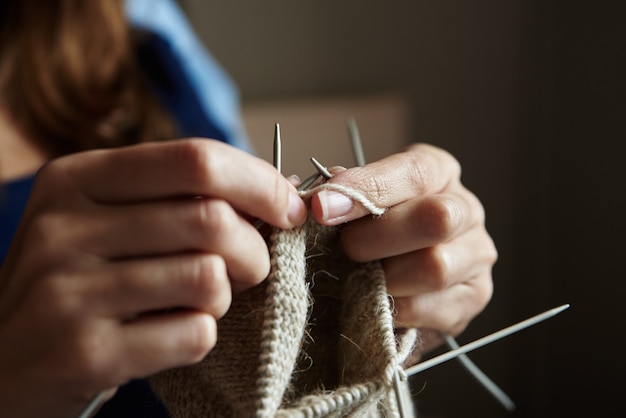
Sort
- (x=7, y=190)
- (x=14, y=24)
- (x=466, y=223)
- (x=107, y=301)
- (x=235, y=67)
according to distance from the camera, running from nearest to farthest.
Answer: (x=107, y=301) → (x=466, y=223) → (x=7, y=190) → (x=14, y=24) → (x=235, y=67)

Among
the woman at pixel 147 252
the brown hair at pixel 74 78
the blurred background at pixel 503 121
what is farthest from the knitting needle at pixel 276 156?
the brown hair at pixel 74 78

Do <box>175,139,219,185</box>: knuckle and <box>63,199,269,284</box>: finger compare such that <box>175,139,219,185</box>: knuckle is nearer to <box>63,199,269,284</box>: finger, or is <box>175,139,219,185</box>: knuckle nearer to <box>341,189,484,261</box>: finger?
<box>63,199,269,284</box>: finger

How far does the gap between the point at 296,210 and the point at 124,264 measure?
10cm

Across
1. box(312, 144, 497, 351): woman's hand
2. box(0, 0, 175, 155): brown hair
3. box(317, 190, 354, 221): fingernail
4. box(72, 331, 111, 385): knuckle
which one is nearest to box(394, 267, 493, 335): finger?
box(312, 144, 497, 351): woman's hand

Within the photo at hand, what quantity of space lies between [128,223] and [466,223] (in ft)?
0.81

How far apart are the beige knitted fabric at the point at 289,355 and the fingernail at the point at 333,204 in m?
0.02

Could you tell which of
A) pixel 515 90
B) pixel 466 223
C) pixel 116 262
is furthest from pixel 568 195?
pixel 116 262

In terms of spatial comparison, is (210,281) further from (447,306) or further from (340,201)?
(447,306)

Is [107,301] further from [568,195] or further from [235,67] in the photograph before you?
[235,67]

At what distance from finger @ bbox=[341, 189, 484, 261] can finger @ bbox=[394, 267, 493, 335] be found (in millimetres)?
56

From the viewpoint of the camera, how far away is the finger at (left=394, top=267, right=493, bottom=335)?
1.49 feet

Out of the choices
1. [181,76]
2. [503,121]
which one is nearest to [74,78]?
[181,76]

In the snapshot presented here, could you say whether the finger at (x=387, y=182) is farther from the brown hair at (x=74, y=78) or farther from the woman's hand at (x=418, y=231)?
the brown hair at (x=74, y=78)

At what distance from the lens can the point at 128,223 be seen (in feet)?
1.02
